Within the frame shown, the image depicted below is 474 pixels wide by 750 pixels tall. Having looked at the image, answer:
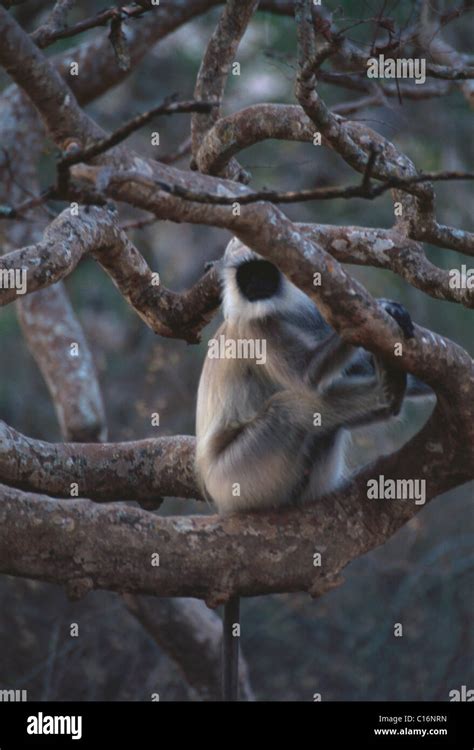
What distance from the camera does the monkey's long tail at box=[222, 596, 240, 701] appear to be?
4309 mm

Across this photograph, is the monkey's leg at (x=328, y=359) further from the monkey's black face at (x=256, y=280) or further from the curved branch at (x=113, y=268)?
the curved branch at (x=113, y=268)

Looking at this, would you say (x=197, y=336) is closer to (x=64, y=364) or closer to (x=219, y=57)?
(x=219, y=57)

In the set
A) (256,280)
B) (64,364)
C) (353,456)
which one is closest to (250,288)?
(256,280)

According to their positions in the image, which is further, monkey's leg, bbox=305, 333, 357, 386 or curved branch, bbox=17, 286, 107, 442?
curved branch, bbox=17, 286, 107, 442

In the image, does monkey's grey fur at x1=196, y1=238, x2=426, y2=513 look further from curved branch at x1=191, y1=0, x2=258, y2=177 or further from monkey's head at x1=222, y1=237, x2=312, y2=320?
curved branch at x1=191, y1=0, x2=258, y2=177

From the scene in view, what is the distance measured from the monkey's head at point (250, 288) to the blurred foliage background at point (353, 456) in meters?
1.66

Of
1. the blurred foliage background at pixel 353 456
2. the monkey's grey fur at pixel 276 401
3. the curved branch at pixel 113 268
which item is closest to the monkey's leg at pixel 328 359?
the monkey's grey fur at pixel 276 401

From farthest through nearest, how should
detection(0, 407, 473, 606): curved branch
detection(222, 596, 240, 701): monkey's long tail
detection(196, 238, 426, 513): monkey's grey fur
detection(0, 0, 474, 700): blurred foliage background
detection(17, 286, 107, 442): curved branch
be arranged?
detection(0, 0, 474, 700): blurred foliage background, detection(17, 286, 107, 442): curved branch, detection(222, 596, 240, 701): monkey's long tail, detection(196, 238, 426, 513): monkey's grey fur, detection(0, 407, 473, 606): curved branch

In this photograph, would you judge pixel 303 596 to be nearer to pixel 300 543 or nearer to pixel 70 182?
pixel 300 543

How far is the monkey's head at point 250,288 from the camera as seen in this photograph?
166 inches

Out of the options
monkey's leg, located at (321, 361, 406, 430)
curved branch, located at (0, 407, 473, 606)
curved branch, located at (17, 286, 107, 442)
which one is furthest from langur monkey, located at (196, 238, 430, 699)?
curved branch, located at (17, 286, 107, 442)

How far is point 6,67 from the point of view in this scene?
380 cm

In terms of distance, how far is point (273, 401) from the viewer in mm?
4367
